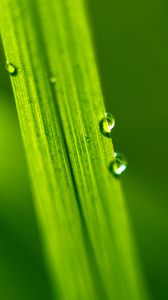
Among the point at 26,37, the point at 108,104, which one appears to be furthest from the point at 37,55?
the point at 108,104

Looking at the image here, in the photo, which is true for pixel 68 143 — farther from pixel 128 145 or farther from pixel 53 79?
pixel 128 145

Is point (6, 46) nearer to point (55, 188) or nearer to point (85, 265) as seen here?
point (55, 188)

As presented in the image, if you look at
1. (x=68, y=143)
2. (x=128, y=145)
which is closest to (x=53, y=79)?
(x=68, y=143)

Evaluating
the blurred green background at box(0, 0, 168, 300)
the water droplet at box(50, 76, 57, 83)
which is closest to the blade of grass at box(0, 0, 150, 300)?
the water droplet at box(50, 76, 57, 83)

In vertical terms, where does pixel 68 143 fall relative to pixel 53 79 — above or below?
below

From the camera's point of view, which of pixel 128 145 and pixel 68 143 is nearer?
pixel 68 143

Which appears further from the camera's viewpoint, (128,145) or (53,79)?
(128,145)
